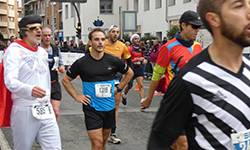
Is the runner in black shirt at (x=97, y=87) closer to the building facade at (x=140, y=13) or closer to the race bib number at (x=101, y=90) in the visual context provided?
the race bib number at (x=101, y=90)

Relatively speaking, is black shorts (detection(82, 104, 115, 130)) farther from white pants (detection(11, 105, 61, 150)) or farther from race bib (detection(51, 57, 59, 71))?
race bib (detection(51, 57, 59, 71))

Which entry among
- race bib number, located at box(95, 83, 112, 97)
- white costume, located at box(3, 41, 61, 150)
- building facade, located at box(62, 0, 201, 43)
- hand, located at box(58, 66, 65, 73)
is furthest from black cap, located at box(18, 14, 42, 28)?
building facade, located at box(62, 0, 201, 43)

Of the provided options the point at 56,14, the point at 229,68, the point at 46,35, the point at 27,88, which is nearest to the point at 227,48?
the point at 229,68

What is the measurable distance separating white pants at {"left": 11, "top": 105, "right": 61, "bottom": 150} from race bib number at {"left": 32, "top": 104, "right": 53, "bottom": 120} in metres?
0.05

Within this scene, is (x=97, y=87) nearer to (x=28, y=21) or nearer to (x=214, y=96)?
(x=28, y=21)

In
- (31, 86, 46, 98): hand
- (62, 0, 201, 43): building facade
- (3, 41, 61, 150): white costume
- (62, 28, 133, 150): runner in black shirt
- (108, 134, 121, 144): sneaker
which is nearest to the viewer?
(31, 86, 46, 98): hand

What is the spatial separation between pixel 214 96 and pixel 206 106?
65 mm

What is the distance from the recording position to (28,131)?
12.5ft

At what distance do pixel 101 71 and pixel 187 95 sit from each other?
2.98m

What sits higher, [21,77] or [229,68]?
[229,68]

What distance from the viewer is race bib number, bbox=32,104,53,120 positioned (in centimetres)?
379

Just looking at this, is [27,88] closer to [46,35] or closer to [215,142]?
[215,142]

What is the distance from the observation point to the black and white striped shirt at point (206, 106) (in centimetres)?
181

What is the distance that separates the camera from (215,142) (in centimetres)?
186
